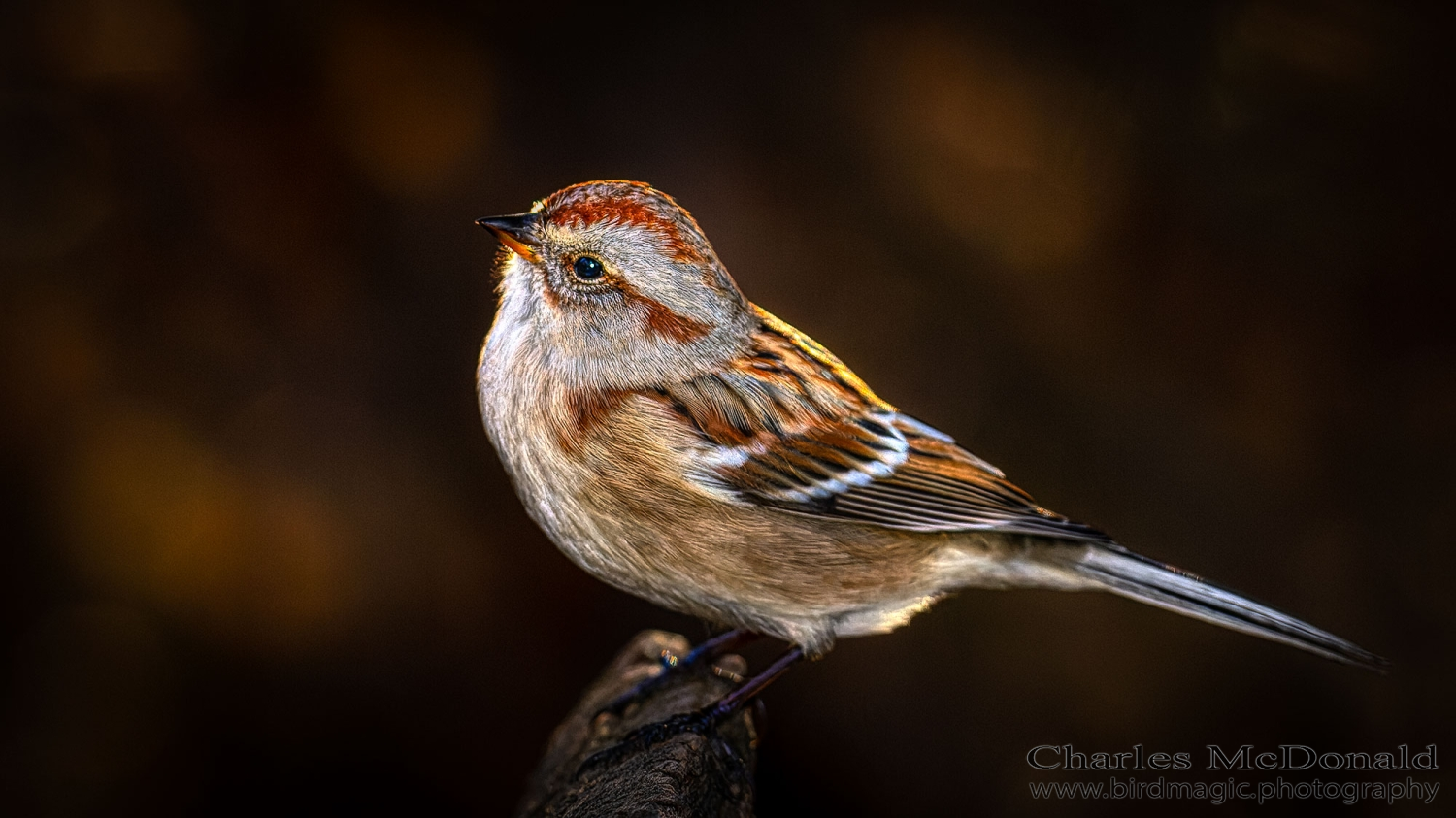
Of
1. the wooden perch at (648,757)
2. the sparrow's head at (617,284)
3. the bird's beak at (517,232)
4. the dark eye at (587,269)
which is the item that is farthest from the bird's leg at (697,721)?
the bird's beak at (517,232)

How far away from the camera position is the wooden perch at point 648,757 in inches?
85.0

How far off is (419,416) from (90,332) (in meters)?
1.09

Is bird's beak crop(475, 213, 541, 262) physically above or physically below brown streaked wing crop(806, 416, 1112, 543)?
above

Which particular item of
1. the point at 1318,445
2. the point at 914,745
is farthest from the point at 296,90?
the point at 1318,445

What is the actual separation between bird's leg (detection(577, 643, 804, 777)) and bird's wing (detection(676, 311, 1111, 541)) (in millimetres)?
403

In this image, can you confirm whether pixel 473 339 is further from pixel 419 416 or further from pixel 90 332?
pixel 90 332

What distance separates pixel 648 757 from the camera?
2348 mm

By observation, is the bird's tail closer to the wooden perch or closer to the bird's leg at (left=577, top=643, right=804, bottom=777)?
the bird's leg at (left=577, top=643, right=804, bottom=777)

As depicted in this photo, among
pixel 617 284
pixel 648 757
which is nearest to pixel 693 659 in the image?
pixel 648 757

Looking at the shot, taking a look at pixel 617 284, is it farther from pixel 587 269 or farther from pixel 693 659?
pixel 693 659

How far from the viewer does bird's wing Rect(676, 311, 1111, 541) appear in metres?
2.39

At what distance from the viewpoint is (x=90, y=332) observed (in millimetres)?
3555

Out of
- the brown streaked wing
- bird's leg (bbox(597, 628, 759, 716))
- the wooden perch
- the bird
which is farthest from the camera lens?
bird's leg (bbox(597, 628, 759, 716))

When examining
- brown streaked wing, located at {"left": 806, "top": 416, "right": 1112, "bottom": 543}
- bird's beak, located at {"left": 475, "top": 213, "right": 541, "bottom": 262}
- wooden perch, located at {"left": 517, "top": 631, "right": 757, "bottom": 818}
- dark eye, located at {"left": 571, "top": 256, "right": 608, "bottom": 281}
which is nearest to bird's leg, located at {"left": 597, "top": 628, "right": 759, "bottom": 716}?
wooden perch, located at {"left": 517, "top": 631, "right": 757, "bottom": 818}
